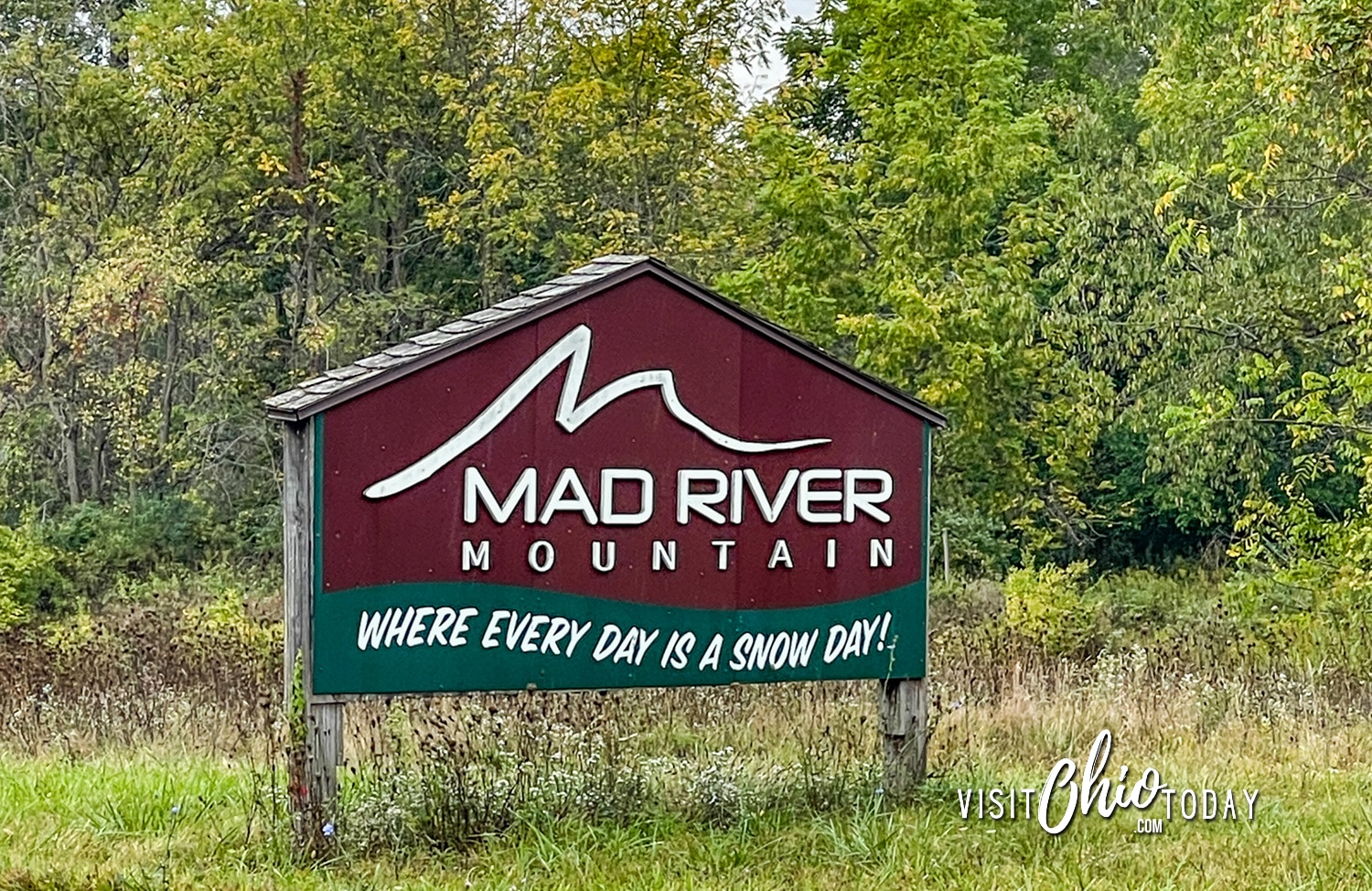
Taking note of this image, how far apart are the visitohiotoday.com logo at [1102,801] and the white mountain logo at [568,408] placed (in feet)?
5.47

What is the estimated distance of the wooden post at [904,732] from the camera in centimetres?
668

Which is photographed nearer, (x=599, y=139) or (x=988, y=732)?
(x=988, y=732)

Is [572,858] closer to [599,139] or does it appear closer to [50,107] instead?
[599,139]

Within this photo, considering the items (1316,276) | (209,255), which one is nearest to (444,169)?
(209,255)

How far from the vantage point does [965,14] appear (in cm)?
1559

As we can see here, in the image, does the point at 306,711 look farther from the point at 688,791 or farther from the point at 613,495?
the point at 688,791

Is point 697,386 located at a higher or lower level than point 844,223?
lower

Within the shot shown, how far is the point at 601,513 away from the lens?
6.32 metres

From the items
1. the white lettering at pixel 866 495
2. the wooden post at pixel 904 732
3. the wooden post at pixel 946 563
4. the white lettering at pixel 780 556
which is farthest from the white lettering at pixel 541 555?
the wooden post at pixel 946 563

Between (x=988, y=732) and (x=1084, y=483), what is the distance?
44.8 ft

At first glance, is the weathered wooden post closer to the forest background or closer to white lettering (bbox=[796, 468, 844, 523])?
white lettering (bbox=[796, 468, 844, 523])

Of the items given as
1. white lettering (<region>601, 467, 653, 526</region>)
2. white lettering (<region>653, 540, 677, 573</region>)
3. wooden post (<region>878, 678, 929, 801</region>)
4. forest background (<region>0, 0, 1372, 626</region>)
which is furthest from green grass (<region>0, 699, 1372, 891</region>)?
forest background (<region>0, 0, 1372, 626</region>)

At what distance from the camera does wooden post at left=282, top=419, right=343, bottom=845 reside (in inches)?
228

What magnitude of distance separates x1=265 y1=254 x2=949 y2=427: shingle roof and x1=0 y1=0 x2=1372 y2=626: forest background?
16.6 ft
